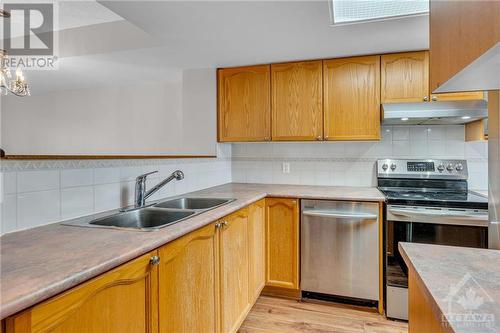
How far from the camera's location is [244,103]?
2896 mm

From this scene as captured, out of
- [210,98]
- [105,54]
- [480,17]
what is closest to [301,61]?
[210,98]

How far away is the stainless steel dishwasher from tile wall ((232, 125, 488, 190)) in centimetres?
67

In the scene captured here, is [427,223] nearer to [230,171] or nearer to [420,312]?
[420,312]

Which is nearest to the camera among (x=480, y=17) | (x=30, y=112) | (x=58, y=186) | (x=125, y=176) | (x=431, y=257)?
(x=480, y=17)

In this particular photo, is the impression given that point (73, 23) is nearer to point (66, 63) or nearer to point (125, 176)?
point (66, 63)

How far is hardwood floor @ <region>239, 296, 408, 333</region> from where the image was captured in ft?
6.78

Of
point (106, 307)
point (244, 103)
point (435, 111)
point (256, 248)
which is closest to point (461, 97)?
point (435, 111)

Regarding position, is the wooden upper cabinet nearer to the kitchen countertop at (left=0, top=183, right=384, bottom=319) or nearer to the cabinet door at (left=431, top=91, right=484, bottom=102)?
the kitchen countertop at (left=0, top=183, right=384, bottom=319)

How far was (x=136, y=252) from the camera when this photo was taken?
99 cm

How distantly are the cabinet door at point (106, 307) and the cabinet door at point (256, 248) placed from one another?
43.8 inches

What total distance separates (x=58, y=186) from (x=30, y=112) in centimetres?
307

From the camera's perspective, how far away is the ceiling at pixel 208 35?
1729 mm

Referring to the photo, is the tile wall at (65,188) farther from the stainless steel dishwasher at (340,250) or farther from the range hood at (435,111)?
the range hood at (435,111)

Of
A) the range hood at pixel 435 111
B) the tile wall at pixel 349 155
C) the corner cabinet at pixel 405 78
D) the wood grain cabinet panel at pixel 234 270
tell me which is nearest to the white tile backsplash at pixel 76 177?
the wood grain cabinet panel at pixel 234 270
